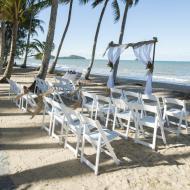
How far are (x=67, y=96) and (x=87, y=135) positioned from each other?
22.2 feet

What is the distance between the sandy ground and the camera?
408 cm

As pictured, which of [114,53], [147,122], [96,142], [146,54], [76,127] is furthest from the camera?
[114,53]

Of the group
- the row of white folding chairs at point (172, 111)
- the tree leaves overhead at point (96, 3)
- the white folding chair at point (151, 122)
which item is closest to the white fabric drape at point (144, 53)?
the row of white folding chairs at point (172, 111)

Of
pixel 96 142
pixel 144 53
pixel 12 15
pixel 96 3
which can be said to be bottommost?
pixel 96 142

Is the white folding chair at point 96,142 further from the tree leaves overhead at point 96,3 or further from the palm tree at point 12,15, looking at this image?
the tree leaves overhead at point 96,3

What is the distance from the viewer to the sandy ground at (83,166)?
4.08 metres

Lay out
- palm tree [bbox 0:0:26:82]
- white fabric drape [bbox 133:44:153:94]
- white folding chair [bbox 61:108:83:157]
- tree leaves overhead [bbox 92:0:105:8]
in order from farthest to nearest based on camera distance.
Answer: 1. tree leaves overhead [bbox 92:0:105:8]
2. palm tree [bbox 0:0:26:82]
3. white fabric drape [bbox 133:44:153:94]
4. white folding chair [bbox 61:108:83:157]

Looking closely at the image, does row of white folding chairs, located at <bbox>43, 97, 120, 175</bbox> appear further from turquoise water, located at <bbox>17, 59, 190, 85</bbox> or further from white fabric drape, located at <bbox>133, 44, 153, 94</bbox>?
turquoise water, located at <bbox>17, 59, 190, 85</bbox>

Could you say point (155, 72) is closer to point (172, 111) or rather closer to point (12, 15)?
point (12, 15)

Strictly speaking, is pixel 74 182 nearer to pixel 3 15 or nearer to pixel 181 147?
pixel 181 147

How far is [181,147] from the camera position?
226 inches

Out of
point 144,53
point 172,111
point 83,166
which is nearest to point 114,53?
point 144,53

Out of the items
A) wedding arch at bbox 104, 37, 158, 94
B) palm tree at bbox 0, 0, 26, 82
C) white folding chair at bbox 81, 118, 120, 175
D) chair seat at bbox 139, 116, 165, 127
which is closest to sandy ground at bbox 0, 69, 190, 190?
white folding chair at bbox 81, 118, 120, 175

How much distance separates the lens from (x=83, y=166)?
465 cm
